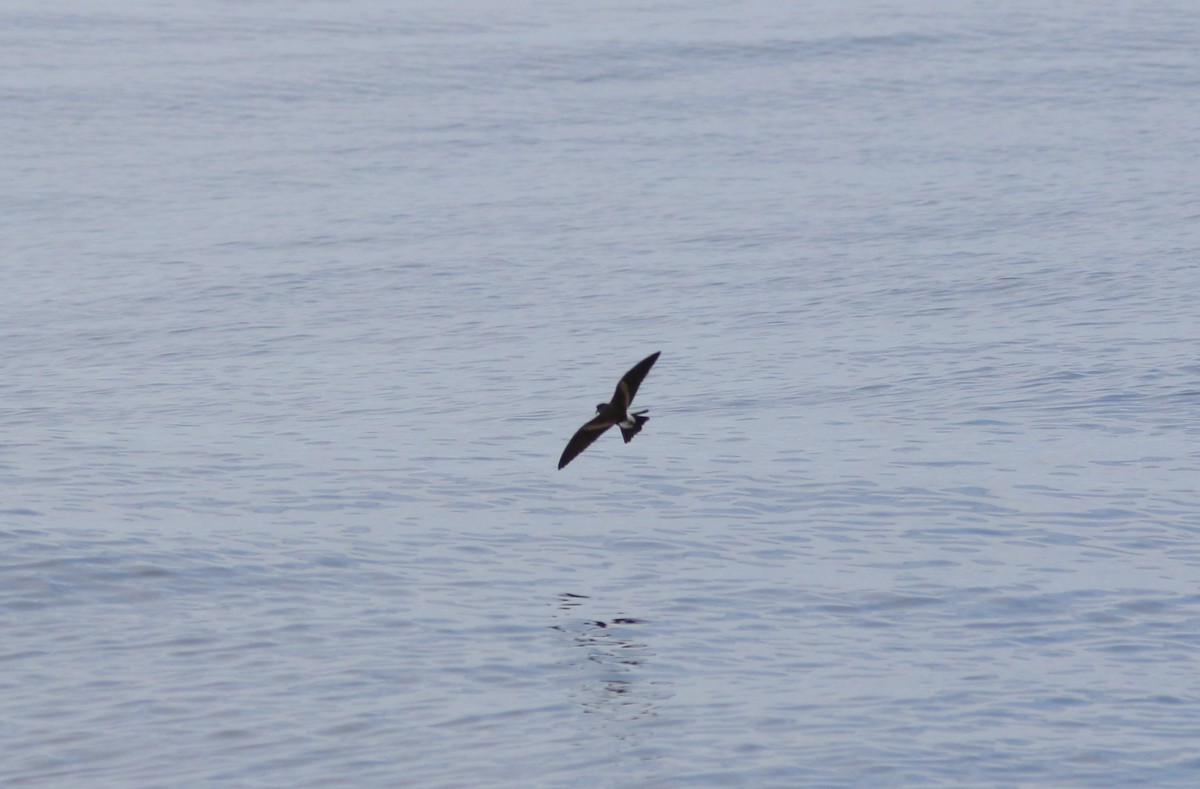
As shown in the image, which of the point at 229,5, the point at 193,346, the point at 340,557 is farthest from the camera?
the point at 229,5

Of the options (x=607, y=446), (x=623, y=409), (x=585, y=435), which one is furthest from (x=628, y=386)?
(x=607, y=446)

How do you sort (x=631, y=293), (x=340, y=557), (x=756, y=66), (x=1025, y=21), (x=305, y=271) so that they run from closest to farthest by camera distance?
(x=340, y=557)
(x=631, y=293)
(x=305, y=271)
(x=756, y=66)
(x=1025, y=21)

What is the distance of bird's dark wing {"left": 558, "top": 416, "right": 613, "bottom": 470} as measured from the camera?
12.9 m

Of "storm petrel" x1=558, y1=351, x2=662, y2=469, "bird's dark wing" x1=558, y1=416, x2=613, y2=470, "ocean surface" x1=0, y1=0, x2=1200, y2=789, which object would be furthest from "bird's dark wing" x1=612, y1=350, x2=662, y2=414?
"ocean surface" x1=0, y1=0, x2=1200, y2=789

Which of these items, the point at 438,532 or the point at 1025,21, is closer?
the point at 438,532

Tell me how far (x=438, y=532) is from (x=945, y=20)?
54028 millimetres

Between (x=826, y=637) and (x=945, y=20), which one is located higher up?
(x=945, y=20)

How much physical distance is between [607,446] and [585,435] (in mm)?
9112

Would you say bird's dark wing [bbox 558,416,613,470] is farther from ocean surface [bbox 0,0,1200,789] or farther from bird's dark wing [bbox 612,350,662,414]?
ocean surface [bbox 0,0,1200,789]

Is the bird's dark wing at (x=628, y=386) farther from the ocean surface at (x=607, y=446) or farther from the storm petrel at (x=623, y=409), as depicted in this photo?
the ocean surface at (x=607, y=446)

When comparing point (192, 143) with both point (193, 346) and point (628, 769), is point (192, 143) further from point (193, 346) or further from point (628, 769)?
point (628, 769)

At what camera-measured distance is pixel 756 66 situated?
5797 cm

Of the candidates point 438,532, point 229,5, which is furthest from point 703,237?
point 229,5

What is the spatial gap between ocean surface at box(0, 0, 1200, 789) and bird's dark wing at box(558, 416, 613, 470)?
1.74m
